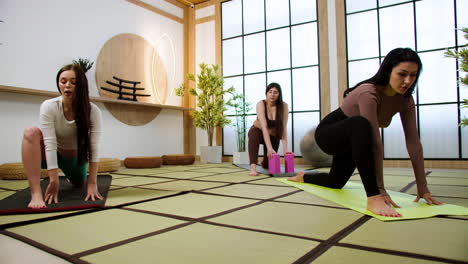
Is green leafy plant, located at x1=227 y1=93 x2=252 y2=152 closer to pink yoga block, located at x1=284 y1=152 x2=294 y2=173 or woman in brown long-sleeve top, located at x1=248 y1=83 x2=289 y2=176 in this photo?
woman in brown long-sleeve top, located at x1=248 y1=83 x2=289 y2=176

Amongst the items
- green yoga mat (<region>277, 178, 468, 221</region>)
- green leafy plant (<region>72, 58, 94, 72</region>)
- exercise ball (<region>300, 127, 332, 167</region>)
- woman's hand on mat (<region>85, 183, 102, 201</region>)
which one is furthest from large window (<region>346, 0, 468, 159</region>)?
woman's hand on mat (<region>85, 183, 102, 201</region>)

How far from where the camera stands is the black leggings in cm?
138

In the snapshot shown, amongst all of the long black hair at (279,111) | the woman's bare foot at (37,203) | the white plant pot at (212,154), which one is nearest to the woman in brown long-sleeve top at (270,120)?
the long black hair at (279,111)

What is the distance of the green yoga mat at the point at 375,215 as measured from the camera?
1341 millimetres

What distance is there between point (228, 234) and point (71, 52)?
354cm

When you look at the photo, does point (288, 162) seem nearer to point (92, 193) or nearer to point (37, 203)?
point (92, 193)

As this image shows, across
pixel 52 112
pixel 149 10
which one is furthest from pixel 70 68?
pixel 149 10

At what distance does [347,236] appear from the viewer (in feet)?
3.55

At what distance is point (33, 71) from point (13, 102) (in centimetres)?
41

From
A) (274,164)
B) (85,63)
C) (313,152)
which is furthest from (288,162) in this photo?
(85,63)

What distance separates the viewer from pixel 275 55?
16.0ft

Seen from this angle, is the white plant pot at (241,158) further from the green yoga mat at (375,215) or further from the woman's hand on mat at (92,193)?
the woman's hand on mat at (92,193)

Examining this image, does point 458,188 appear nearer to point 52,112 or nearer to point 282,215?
point 282,215

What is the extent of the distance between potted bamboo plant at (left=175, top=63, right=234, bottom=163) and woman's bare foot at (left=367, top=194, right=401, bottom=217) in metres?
3.59
